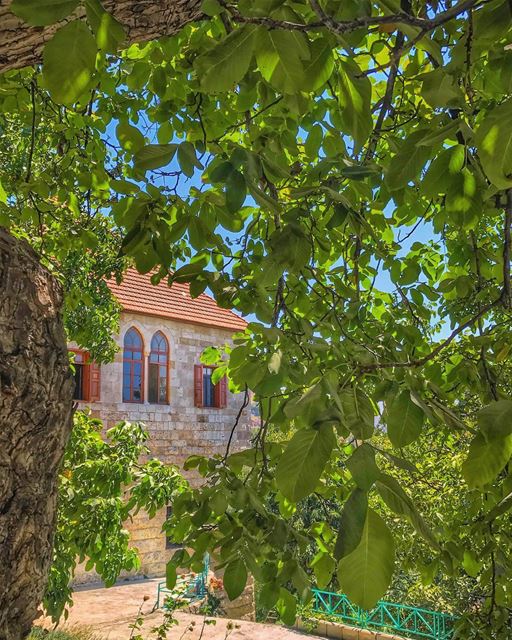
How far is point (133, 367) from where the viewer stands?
38.8 ft

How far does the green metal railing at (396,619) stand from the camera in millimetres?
7837

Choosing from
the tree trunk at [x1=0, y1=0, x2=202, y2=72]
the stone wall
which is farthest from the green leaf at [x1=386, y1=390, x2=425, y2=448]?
the stone wall

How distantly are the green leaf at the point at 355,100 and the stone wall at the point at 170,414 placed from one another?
10.6m

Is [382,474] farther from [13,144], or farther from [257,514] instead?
[13,144]

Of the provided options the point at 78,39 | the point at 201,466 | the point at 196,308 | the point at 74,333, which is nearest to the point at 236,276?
the point at 201,466

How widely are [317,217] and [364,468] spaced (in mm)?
2143

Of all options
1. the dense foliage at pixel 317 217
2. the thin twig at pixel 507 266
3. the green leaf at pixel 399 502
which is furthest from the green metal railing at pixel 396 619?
the green leaf at pixel 399 502

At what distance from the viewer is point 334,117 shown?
6.98ft

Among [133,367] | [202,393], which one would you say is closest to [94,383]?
[133,367]

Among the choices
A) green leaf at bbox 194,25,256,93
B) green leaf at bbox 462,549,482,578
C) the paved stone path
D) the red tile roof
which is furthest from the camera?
the red tile roof

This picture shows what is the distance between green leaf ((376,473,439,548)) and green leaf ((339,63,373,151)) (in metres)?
0.53

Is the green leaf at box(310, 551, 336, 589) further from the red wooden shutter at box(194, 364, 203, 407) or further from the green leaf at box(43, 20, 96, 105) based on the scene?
the red wooden shutter at box(194, 364, 203, 407)

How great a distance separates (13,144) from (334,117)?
11.9 ft

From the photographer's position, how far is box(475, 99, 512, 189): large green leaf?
2.03 ft
